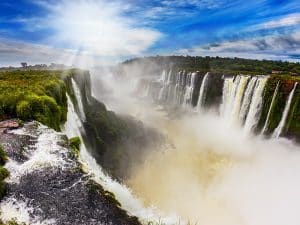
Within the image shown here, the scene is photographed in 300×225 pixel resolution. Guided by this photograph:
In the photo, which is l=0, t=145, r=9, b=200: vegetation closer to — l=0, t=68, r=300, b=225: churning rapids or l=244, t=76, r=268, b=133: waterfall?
l=0, t=68, r=300, b=225: churning rapids

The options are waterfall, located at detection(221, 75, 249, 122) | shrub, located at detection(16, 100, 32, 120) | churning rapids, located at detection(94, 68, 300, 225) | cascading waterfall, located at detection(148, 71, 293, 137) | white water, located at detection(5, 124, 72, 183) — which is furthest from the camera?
waterfall, located at detection(221, 75, 249, 122)

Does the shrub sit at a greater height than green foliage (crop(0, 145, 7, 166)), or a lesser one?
greater

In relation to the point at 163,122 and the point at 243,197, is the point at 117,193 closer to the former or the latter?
the point at 243,197

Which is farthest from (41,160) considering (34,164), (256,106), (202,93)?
(202,93)

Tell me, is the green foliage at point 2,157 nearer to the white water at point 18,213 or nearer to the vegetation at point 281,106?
the white water at point 18,213

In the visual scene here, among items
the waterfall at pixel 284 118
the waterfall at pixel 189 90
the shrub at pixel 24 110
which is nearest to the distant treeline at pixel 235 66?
the waterfall at pixel 189 90

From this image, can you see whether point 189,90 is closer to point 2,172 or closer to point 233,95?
point 233,95

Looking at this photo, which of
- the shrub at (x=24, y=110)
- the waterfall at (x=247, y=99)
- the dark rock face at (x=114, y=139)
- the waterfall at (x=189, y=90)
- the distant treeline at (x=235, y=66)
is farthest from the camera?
the distant treeline at (x=235, y=66)

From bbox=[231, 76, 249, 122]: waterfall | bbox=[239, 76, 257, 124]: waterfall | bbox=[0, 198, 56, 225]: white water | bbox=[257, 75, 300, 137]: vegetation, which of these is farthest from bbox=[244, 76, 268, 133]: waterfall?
bbox=[0, 198, 56, 225]: white water
